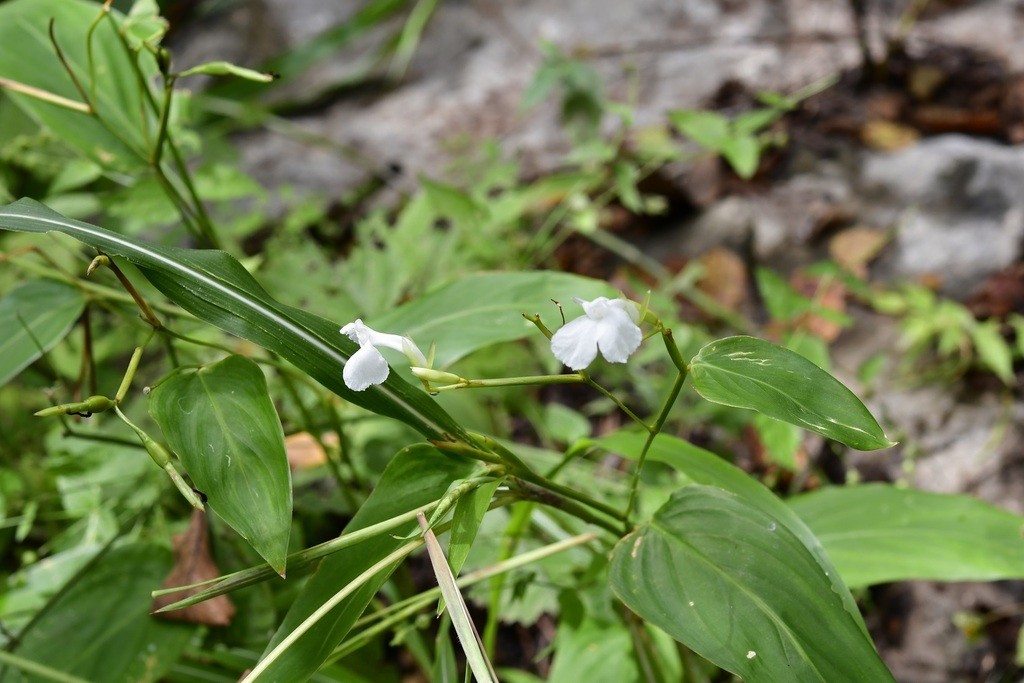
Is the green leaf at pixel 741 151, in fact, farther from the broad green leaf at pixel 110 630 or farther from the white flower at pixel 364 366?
the broad green leaf at pixel 110 630

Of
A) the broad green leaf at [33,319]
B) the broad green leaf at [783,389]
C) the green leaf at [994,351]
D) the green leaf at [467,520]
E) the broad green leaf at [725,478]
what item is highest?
the broad green leaf at [33,319]

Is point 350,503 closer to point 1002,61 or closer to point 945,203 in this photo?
point 945,203

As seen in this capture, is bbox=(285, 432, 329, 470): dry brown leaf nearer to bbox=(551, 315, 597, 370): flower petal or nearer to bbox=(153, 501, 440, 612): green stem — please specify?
bbox=(153, 501, 440, 612): green stem

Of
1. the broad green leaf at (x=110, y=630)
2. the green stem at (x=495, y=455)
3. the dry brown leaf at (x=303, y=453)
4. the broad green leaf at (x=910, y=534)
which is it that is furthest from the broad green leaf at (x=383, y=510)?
the dry brown leaf at (x=303, y=453)

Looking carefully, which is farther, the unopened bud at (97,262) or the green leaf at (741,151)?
the green leaf at (741,151)

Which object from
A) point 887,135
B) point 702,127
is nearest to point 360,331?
point 702,127

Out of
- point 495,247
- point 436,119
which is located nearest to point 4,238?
point 495,247
